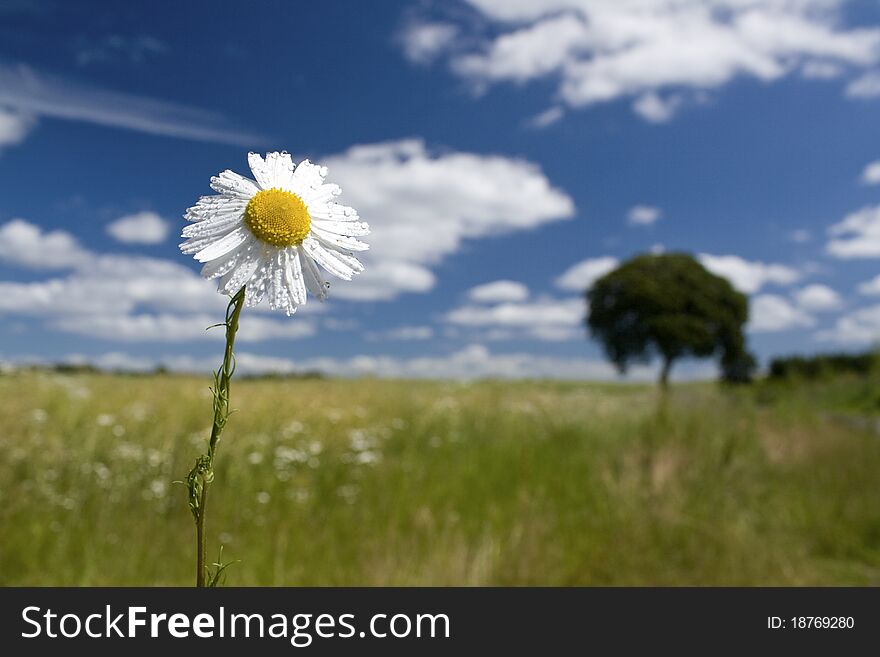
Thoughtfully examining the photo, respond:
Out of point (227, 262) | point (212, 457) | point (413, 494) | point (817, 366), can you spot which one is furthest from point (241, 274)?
point (817, 366)

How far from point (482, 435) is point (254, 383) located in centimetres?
357

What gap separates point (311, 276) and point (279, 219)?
0.16 feet

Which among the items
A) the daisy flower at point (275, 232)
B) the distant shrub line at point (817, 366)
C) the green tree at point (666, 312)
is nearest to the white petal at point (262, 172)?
the daisy flower at point (275, 232)

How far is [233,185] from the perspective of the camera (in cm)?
56

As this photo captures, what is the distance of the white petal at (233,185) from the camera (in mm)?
548

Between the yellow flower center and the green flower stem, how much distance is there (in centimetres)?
7

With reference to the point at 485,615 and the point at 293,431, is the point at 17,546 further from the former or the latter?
the point at 485,615

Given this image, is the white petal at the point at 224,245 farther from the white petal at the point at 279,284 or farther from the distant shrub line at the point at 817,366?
the distant shrub line at the point at 817,366

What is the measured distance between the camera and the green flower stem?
1.36ft

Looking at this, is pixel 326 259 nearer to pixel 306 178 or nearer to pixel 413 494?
pixel 306 178

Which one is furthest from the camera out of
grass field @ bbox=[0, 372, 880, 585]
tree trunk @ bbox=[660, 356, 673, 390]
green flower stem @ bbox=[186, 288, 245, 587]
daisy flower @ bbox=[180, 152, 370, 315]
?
tree trunk @ bbox=[660, 356, 673, 390]

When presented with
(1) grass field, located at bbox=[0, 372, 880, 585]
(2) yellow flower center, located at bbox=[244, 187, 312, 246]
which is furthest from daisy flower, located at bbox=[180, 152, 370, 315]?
(1) grass field, located at bbox=[0, 372, 880, 585]

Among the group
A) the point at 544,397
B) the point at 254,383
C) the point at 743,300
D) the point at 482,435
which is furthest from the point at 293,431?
the point at 743,300

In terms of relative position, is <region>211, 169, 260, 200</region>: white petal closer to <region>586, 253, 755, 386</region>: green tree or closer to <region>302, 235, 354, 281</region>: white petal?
<region>302, 235, 354, 281</region>: white petal
